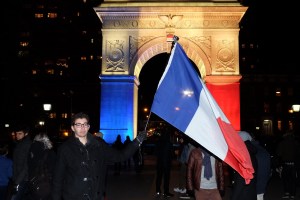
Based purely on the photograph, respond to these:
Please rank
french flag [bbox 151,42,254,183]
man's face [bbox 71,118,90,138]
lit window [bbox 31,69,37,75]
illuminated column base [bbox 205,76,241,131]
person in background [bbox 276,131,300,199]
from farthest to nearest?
lit window [bbox 31,69,37,75] → illuminated column base [bbox 205,76,241,131] → person in background [bbox 276,131,300,199] → french flag [bbox 151,42,254,183] → man's face [bbox 71,118,90,138]

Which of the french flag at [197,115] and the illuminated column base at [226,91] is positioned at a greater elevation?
the illuminated column base at [226,91]

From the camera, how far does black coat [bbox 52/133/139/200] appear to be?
5.04 metres

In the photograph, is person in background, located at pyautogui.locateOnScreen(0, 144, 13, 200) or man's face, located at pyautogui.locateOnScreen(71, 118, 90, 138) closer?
man's face, located at pyautogui.locateOnScreen(71, 118, 90, 138)

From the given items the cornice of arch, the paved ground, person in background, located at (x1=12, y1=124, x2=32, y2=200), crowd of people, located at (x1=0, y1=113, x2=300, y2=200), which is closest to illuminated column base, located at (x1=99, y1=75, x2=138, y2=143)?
the cornice of arch

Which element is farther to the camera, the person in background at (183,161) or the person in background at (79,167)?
the person in background at (183,161)

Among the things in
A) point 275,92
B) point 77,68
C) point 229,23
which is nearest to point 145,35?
point 229,23

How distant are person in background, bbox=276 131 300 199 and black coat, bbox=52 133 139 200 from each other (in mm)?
9186

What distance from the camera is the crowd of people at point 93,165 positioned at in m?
5.11

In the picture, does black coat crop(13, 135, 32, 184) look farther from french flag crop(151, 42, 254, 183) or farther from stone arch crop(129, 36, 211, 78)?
stone arch crop(129, 36, 211, 78)

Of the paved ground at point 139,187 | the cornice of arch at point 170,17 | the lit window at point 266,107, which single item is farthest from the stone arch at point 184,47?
the lit window at point 266,107

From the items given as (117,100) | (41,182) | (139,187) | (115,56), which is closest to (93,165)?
(41,182)

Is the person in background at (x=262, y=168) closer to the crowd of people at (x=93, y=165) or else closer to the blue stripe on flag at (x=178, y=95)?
the crowd of people at (x=93, y=165)

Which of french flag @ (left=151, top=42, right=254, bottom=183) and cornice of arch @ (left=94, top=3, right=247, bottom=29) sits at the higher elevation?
cornice of arch @ (left=94, top=3, right=247, bottom=29)

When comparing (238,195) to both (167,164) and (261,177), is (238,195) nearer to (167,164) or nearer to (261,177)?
(261,177)
